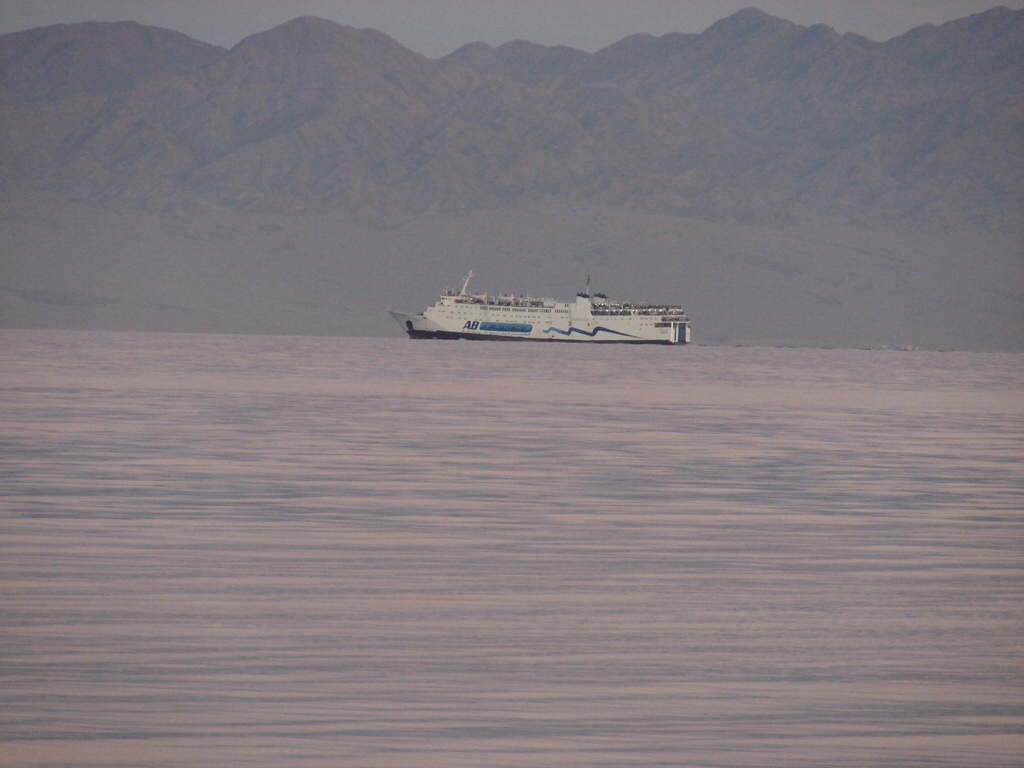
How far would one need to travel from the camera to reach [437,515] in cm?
2439

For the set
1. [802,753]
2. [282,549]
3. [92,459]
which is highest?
[92,459]

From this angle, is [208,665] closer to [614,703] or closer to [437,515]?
[614,703]

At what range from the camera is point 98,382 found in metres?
76.1

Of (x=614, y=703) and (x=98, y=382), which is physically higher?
(x=98, y=382)

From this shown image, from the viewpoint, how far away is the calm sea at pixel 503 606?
12.1m

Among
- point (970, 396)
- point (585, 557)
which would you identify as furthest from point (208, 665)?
point (970, 396)

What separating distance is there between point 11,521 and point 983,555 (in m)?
12.5

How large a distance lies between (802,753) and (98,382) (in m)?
67.5

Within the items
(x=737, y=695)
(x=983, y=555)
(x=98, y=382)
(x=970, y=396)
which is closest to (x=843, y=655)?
(x=737, y=695)

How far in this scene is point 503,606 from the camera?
16.7m

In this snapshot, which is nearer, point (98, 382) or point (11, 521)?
point (11, 521)

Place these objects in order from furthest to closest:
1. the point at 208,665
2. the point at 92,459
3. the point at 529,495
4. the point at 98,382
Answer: the point at 98,382 < the point at 92,459 < the point at 529,495 < the point at 208,665

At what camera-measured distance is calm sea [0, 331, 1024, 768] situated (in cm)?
1209

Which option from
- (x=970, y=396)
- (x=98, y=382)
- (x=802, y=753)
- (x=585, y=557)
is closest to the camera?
(x=802, y=753)
